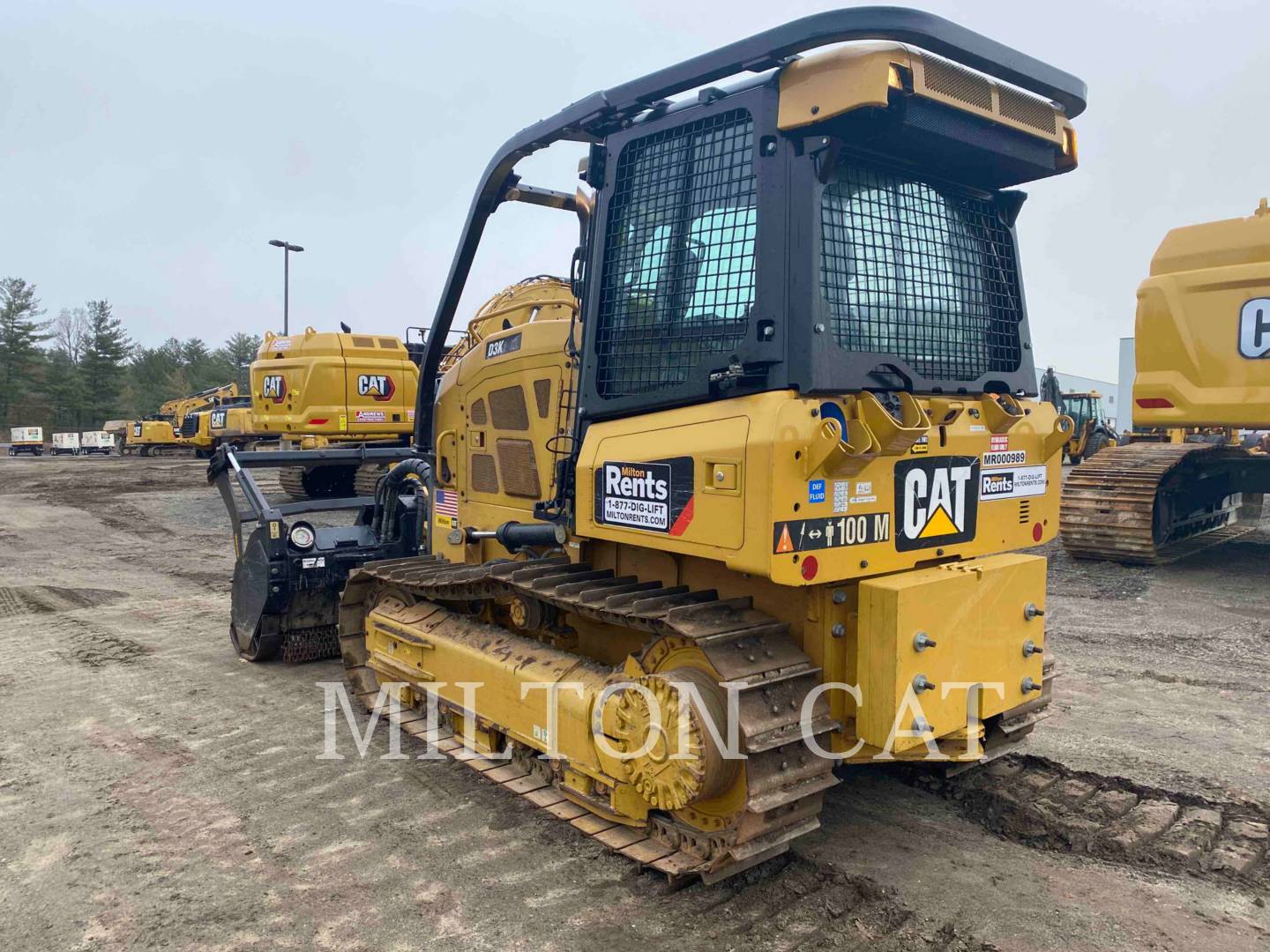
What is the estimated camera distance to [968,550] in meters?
3.77

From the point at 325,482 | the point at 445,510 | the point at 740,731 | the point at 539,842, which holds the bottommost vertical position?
the point at 539,842

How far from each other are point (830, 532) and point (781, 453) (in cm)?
38

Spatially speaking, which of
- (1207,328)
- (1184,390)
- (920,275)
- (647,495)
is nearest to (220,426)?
(1184,390)

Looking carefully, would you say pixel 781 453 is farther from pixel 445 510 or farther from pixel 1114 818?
pixel 445 510

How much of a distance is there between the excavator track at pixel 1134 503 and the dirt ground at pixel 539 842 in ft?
10.8

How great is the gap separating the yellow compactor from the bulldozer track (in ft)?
0.98

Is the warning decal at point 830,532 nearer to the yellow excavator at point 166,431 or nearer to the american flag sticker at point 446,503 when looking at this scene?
the american flag sticker at point 446,503

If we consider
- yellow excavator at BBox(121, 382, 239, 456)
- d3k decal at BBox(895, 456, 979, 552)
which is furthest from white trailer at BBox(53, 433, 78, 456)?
d3k decal at BBox(895, 456, 979, 552)

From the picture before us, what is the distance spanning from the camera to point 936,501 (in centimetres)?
360

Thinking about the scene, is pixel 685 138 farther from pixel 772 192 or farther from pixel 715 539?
pixel 715 539

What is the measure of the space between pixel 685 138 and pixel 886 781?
306 centimetres

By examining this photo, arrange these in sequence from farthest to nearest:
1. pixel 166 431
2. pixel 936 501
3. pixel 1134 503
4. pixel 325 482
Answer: pixel 166 431 < pixel 325 482 < pixel 1134 503 < pixel 936 501

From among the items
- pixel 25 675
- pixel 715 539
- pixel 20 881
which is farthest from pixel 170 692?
pixel 715 539

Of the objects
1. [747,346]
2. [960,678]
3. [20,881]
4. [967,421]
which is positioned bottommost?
[20,881]
